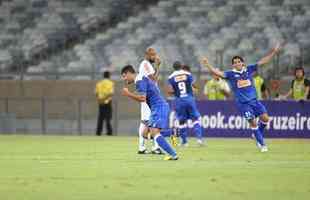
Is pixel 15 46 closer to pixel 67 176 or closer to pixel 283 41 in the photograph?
pixel 283 41

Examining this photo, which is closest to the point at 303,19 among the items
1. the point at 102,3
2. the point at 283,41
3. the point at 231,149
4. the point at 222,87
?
the point at 283,41

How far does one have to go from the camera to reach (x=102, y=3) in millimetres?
40875

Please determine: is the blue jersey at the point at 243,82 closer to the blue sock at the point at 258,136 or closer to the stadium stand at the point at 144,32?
the blue sock at the point at 258,136

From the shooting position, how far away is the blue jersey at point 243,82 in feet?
76.6

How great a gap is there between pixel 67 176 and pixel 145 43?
862 inches

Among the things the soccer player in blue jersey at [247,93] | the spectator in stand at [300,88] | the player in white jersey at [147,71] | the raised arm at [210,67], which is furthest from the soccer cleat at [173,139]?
the spectator in stand at [300,88]


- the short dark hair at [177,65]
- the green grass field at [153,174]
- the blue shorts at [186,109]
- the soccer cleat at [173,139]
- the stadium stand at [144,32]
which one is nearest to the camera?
the green grass field at [153,174]

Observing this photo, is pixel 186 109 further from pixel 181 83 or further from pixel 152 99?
pixel 152 99

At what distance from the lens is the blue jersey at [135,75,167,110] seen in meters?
19.3

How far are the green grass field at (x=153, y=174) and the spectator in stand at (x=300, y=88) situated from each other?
6.07 m

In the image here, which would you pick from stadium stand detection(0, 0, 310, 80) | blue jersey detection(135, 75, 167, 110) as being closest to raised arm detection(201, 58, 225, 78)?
blue jersey detection(135, 75, 167, 110)

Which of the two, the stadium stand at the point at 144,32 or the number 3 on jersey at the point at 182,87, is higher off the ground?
the stadium stand at the point at 144,32

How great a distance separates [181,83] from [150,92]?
737cm

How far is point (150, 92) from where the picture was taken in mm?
19484
